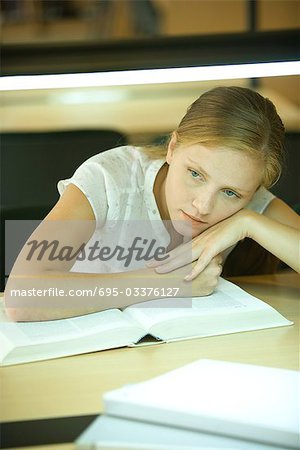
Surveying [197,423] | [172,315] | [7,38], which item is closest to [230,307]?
[172,315]

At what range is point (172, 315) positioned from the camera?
1.34m

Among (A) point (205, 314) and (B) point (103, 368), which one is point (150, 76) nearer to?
(A) point (205, 314)

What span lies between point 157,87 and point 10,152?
1205 millimetres

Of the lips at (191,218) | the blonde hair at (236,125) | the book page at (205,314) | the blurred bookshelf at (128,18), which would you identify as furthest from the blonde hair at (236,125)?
the blurred bookshelf at (128,18)

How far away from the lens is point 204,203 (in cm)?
145

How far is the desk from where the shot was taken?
3.60ft

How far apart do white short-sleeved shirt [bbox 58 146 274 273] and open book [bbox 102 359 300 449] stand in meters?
0.44

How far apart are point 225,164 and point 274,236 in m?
0.21

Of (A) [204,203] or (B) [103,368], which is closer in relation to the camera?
(B) [103,368]

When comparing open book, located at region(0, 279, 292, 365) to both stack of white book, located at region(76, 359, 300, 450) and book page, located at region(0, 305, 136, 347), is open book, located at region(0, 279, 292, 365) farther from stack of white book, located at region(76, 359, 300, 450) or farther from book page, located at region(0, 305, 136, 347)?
stack of white book, located at region(76, 359, 300, 450)

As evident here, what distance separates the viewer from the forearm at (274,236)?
1.54 meters

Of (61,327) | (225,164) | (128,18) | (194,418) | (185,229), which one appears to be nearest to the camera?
(194,418)

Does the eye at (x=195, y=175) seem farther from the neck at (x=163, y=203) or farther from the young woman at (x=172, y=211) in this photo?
the neck at (x=163, y=203)

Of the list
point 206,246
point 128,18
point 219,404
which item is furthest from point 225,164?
point 128,18
